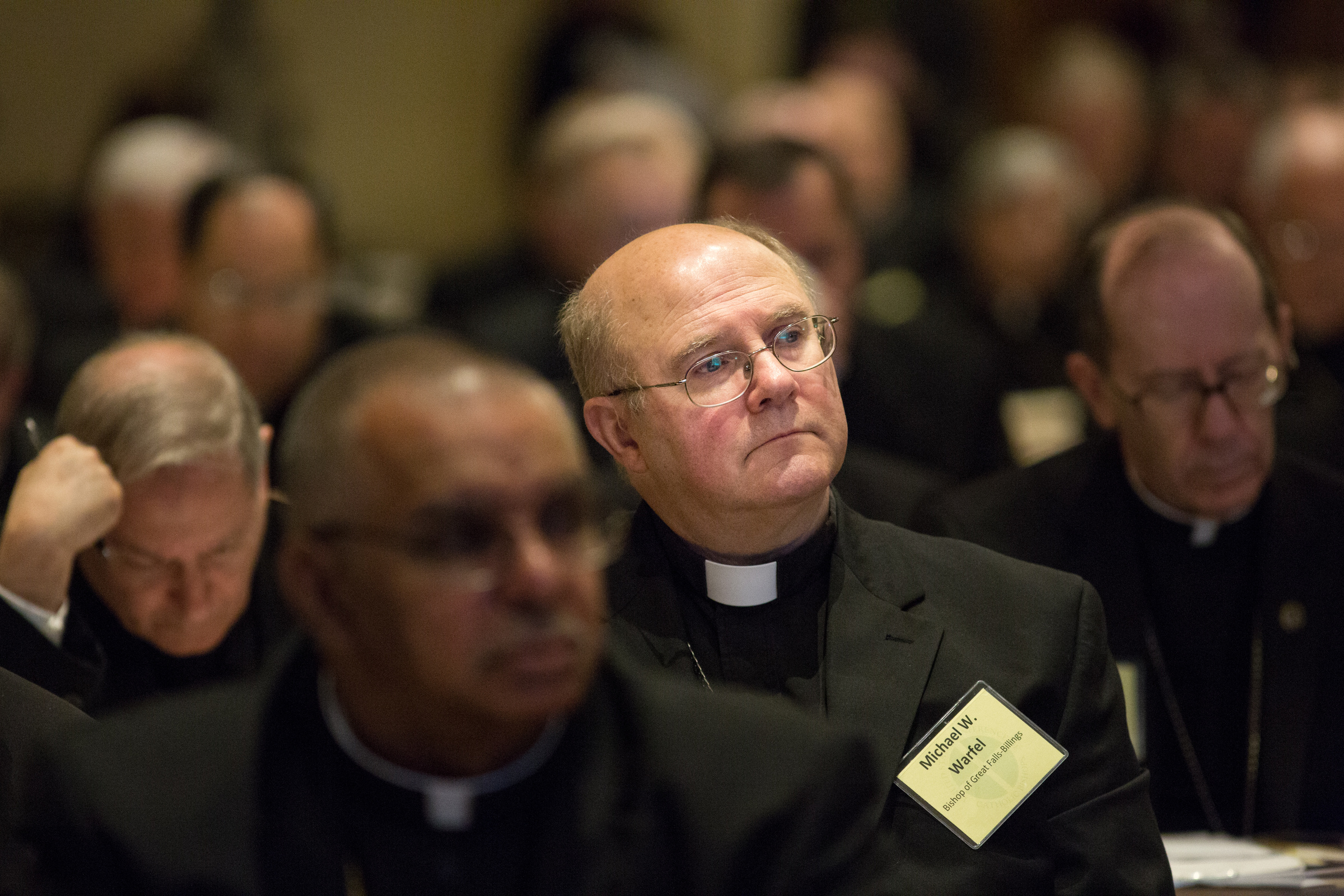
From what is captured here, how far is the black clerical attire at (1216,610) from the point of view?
3.04 metres

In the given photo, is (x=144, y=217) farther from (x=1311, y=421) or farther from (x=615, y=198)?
(x=1311, y=421)

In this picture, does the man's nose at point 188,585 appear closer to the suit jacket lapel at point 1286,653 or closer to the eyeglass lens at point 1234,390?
the eyeglass lens at point 1234,390

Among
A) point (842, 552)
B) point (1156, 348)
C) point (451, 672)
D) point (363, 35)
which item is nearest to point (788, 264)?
point (842, 552)

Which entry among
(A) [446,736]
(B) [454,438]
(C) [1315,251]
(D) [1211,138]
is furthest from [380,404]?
(D) [1211,138]

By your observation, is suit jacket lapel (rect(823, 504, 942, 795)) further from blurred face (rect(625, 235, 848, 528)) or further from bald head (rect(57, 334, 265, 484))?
bald head (rect(57, 334, 265, 484))

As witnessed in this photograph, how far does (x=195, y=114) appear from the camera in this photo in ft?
21.8

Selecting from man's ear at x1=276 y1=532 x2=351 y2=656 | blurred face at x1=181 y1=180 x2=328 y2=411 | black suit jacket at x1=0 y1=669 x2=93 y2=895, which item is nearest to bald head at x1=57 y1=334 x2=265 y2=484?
black suit jacket at x1=0 y1=669 x2=93 y2=895

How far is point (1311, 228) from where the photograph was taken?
477 centimetres

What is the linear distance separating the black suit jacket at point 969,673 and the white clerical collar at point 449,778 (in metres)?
0.64

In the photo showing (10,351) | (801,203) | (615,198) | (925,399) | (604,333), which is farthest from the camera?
(615,198)

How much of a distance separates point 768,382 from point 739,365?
0.27 feet

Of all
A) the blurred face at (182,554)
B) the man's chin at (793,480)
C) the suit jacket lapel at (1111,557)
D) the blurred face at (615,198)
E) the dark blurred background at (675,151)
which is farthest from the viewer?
Answer: the blurred face at (615,198)

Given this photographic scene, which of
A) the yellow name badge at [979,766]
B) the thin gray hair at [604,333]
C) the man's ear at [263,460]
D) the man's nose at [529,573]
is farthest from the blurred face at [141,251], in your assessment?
the man's nose at [529,573]

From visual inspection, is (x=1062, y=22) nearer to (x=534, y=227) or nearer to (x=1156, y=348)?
(x=534, y=227)
